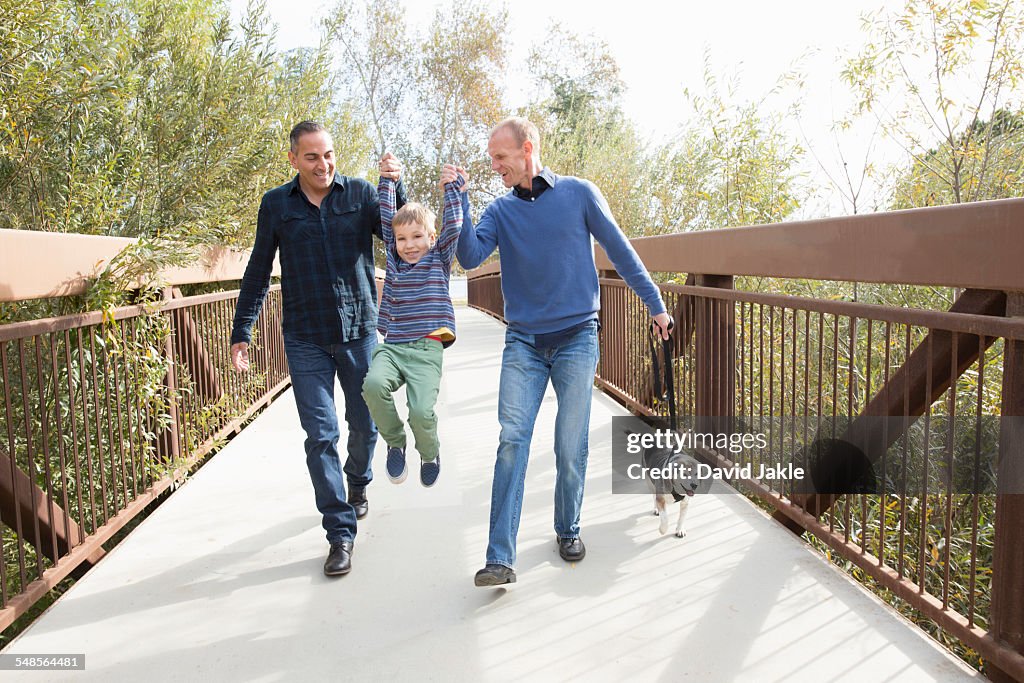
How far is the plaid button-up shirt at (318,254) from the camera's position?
3.23 m

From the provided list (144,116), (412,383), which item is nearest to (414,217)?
(412,383)

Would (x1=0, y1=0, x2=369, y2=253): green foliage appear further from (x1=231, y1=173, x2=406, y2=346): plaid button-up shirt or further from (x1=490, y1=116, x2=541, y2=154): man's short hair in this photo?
(x1=490, y1=116, x2=541, y2=154): man's short hair

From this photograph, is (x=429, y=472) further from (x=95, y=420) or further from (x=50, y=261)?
(x=95, y=420)

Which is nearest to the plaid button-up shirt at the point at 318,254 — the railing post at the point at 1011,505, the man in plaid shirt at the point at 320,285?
the man in plaid shirt at the point at 320,285

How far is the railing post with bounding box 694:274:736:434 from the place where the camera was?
4129mm

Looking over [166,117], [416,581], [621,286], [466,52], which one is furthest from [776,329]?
[466,52]

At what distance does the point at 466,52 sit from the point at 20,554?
25.2 meters

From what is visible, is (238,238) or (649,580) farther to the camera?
(238,238)

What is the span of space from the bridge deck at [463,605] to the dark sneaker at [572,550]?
4 cm

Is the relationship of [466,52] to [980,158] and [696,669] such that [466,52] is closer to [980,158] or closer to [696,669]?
[980,158]

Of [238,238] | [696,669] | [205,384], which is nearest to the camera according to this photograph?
[696,669]

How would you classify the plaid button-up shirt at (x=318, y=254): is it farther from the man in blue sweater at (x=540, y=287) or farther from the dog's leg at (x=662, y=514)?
the dog's leg at (x=662, y=514)

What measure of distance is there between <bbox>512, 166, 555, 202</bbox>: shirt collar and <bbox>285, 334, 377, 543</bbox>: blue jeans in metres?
0.92

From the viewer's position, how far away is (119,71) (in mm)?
5043
